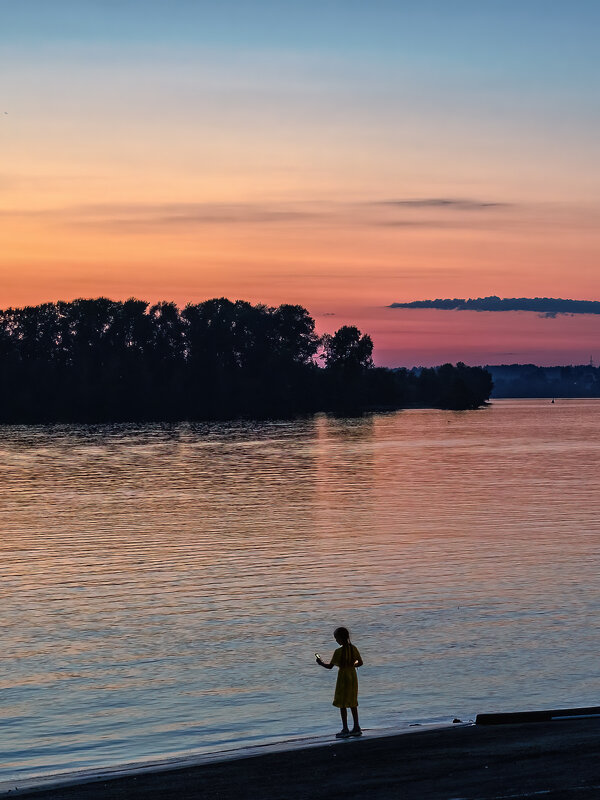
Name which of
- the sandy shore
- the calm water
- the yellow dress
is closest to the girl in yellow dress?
the yellow dress

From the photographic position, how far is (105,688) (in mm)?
28109

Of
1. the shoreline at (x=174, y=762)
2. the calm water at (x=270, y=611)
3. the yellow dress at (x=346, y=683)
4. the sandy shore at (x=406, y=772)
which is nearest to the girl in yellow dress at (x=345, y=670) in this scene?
the yellow dress at (x=346, y=683)

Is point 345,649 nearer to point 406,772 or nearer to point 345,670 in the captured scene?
point 345,670

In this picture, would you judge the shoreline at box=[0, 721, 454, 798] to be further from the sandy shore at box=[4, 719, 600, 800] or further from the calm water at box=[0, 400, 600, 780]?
the calm water at box=[0, 400, 600, 780]

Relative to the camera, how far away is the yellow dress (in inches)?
804

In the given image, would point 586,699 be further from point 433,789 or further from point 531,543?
point 531,543

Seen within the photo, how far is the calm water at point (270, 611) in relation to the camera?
A: 1000 inches

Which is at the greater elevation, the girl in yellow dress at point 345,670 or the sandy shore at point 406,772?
the girl in yellow dress at point 345,670

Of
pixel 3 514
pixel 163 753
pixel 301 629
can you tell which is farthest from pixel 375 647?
pixel 3 514

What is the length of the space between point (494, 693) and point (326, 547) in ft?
99.9

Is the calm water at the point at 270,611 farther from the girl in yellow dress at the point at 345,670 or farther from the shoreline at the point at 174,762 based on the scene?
the girl in yellow dress at the point at 345,670

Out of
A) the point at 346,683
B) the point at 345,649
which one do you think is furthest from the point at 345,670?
the point at 345,649

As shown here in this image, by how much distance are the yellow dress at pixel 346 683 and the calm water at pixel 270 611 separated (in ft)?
11.5

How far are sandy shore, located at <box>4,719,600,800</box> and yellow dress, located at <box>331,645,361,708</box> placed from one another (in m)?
1.12
